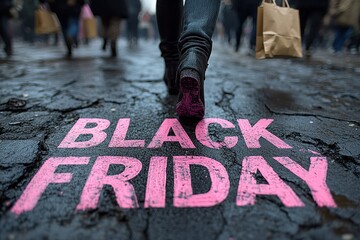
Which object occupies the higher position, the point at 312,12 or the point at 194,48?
the point at 312,12

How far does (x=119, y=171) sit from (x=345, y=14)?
5.32 meters

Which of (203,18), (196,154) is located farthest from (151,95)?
(196,154)

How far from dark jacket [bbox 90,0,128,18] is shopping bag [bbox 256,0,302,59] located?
2733 mm

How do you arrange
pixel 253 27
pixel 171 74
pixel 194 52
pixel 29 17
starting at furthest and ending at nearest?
1. pixel 29 17
2. pixel 253 27
3. pixel 171 74
4. pixel 194 52

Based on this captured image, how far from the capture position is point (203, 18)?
1.37m

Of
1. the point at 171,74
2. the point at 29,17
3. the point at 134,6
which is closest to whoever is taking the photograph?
the point at 171,74

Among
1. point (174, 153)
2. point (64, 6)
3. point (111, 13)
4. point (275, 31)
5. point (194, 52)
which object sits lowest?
point (174, 153)

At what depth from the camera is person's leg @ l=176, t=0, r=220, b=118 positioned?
4.16ft

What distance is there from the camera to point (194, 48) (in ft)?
4.33

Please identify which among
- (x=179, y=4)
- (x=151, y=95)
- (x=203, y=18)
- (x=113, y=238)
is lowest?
(x=113, y=238)

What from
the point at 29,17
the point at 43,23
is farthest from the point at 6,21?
the point at 29,17

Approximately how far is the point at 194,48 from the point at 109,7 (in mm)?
3136

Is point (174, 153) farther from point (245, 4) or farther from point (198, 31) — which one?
point (245, 4)

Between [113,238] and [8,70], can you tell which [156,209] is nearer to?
[113,238]
